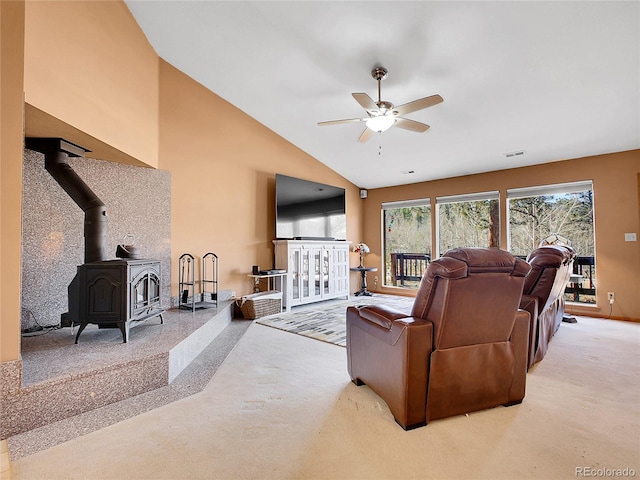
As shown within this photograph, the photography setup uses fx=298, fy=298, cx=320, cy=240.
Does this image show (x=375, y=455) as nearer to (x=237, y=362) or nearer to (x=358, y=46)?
(x=237, y=362)

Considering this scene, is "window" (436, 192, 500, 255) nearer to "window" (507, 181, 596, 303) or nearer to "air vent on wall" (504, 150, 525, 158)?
"window" (507, 181, 596, 303)

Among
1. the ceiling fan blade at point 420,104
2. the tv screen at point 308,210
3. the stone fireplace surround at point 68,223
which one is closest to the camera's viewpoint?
the ceiling fan blade at point 420,104

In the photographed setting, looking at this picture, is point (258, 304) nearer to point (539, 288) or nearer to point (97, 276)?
point (97, 276)

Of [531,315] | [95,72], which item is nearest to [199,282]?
[95,72]

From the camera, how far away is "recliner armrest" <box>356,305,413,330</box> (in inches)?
67.2

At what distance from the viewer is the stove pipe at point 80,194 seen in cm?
252

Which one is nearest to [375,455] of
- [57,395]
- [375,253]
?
[57,395]

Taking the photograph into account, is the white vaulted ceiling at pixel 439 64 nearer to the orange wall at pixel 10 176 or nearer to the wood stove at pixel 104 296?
the orange wall at pixel 10 176

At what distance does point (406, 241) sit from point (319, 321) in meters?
3.27

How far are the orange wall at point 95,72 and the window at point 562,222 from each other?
5.58 meters

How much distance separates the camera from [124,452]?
4.76 ft

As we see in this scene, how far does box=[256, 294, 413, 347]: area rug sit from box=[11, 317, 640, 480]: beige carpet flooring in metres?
1.07

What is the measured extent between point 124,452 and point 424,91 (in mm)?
3950

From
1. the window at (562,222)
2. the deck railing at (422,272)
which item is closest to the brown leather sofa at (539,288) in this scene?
the window at (562,222)
